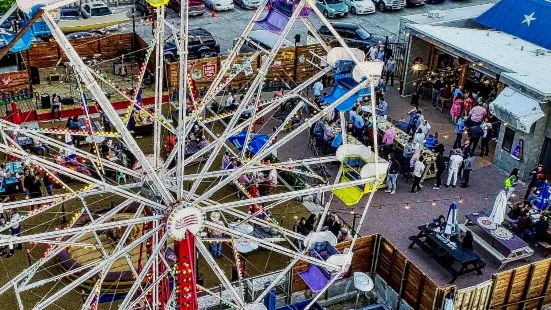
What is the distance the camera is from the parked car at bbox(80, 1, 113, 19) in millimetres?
41856

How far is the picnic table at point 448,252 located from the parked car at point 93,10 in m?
23.9

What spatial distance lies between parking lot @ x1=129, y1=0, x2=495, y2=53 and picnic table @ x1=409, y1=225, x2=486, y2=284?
19.8m

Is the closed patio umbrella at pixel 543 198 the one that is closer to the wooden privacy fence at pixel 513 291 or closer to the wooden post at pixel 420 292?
the wooden privacy fence at pixel 513 291

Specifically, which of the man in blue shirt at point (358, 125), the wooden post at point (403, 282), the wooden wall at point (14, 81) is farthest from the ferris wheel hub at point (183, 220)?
the wooden wall at point (14, 81)

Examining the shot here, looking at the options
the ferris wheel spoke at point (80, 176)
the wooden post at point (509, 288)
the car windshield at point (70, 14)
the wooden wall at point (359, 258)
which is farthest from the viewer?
the car windshield at point (70, 14)

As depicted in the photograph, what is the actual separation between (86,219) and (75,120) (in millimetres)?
5868

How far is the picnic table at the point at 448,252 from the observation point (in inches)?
936

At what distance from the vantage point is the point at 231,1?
4784 cm

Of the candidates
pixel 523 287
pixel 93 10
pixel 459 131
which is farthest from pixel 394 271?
pixel 93 10

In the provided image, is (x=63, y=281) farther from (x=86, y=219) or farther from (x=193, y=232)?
(x=193, y=232)

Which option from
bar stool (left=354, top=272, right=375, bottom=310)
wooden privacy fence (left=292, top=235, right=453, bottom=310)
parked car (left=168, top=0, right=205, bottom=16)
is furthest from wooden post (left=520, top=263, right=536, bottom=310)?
parked car (left=168, top=0, right=205, bottom=16)

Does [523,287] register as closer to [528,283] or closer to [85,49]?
[528,283]

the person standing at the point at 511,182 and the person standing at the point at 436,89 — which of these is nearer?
the person standing at the point at 511,182

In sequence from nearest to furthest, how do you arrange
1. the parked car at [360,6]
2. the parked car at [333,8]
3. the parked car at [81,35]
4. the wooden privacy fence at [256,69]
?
the wooden privacy fence at [256,69]
the parked car at [81,35]
the parked car at [333,8]
the parked car at [360,6]
